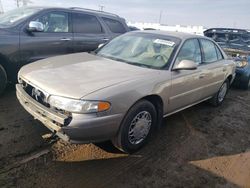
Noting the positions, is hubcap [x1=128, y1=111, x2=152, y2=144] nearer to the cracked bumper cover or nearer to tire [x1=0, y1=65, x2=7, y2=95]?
the cracked bumper cover

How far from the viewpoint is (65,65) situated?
338 centimetres

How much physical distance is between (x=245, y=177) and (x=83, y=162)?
2066 millimetres

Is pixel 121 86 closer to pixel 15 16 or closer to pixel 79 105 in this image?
pixel 79 105

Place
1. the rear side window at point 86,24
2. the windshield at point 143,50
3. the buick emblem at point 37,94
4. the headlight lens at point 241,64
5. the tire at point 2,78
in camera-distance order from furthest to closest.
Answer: the headlight lens at point 241,64
the rear side window at point 86,24
the tire at point 2,78
the windshield at point 143,50
the buick emblem at point 37,94

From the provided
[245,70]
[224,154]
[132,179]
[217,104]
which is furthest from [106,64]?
[245,70]

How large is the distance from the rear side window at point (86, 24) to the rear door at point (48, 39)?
0.21 meters

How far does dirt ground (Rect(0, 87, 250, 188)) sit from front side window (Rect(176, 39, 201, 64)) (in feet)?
3.89

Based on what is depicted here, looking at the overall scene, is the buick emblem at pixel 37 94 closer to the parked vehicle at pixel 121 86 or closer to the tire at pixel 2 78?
the parked vehicle at pixel 121 86

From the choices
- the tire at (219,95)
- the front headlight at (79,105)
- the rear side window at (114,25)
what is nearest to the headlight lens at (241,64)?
the tire at (219,95)

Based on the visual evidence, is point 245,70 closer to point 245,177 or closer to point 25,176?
point 245,177

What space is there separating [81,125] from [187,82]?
205cm

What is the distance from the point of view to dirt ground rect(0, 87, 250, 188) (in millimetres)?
2672

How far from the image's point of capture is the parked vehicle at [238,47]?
699 centimetres

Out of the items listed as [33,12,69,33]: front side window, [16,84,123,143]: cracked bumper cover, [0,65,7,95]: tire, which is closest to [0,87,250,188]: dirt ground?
[0,65,7,95]: tire
